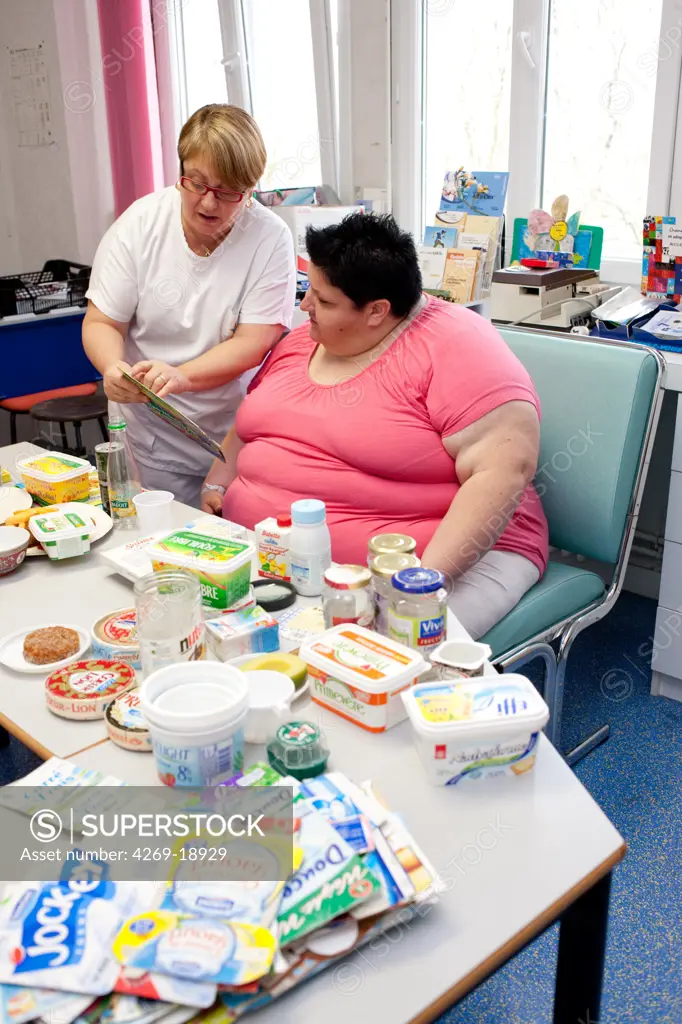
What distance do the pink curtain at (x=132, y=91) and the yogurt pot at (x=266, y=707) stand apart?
142 inches

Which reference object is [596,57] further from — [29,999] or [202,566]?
[29,999]

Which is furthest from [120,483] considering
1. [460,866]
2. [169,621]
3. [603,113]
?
[603,113]

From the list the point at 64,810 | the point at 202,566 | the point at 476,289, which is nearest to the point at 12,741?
the point at 202,566

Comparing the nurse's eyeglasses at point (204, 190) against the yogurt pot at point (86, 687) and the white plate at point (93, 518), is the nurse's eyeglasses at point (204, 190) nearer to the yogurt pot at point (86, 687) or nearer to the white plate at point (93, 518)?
the white plate at point (93, 518)

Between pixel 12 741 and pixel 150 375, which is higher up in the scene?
pixel 150 375

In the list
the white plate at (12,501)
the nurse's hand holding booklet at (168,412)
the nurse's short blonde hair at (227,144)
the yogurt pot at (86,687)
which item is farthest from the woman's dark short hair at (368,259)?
the yogurt pot at (86,687)

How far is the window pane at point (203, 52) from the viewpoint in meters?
3.93

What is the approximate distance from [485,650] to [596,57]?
2.23 m

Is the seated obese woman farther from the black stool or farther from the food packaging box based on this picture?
the black stool

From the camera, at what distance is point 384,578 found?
119cm

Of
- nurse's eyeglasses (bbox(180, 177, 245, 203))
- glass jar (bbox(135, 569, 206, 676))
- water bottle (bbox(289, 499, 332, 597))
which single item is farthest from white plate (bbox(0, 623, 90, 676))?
nurse's eyeglasses (bbox(180, 177, 245, 203))

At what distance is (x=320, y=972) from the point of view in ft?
2.52

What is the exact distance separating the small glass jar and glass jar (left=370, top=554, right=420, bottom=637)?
0.01 metres

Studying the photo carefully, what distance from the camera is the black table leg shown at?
926 millimetres
